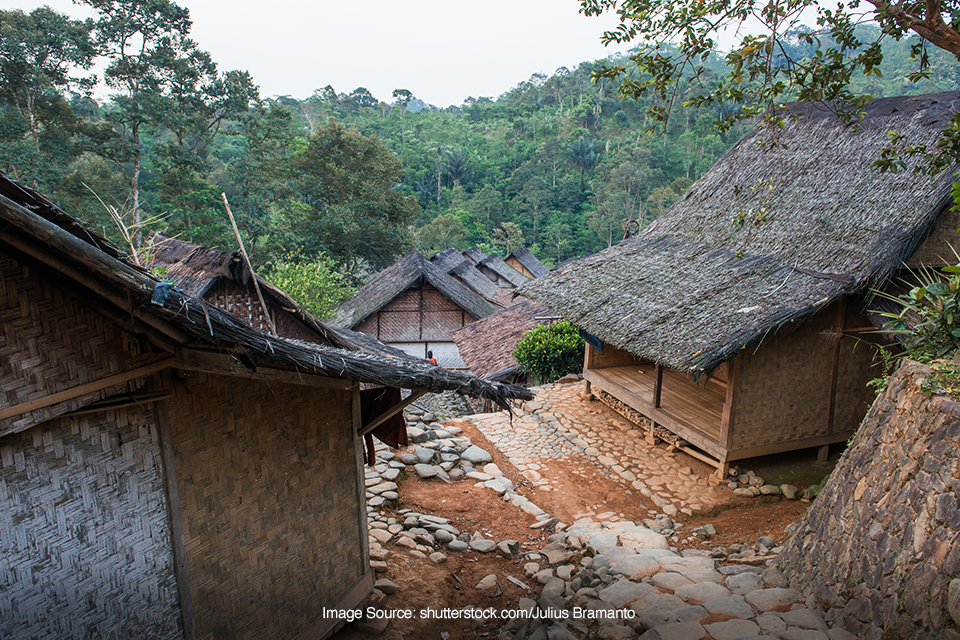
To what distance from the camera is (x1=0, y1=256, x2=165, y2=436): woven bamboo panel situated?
2471 mm

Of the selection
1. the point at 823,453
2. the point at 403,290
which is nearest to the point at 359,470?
the point at 823,453

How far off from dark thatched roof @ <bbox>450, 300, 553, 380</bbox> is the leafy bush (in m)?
0.79

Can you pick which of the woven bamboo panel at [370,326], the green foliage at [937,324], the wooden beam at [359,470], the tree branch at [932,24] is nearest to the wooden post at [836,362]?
the green foliage at [937,324]

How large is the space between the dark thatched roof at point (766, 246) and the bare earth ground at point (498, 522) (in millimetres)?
1921

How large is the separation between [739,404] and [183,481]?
20.9 feet

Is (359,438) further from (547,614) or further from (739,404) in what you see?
(739,404)

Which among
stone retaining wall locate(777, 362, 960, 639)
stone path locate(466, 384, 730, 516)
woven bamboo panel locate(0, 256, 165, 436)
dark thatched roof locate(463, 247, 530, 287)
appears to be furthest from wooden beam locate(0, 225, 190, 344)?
dark thatched roof locate(463, 247, 530, 287)

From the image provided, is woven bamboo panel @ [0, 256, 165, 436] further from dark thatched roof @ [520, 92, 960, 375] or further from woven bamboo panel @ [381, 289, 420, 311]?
woven bamboo panel @ [381, 289, 420, 311]

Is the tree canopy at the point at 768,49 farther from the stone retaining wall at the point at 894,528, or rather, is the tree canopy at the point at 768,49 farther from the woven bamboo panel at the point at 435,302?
the woven bamboo panel at the point at 435,302

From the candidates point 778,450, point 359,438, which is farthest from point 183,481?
point 778,450

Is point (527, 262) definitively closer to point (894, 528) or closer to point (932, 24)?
point (932, 24)

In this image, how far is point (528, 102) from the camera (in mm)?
60594

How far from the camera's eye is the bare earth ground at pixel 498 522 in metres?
4.70

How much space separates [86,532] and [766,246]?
864cm
